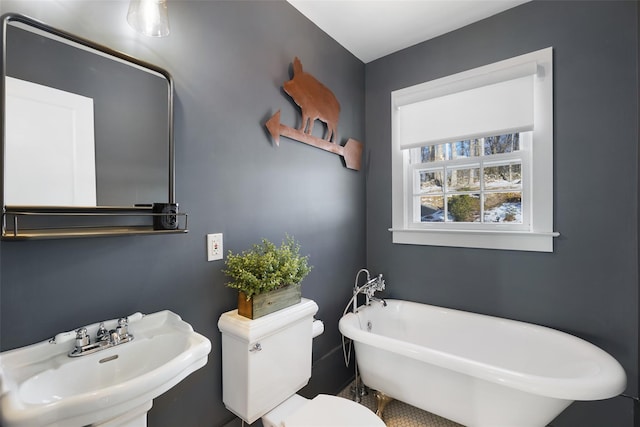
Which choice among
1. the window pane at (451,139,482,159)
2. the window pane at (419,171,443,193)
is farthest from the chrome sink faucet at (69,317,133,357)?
the window pane at (451,139,482,159)

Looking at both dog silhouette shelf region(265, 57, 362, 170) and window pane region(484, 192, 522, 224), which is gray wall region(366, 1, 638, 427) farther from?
dog silhouette shelf region(265, 57, 362, 170)

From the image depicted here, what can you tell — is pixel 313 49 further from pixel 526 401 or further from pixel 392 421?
pixel 392 421

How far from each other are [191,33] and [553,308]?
261 cm

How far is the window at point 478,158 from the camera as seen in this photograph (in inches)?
75.4

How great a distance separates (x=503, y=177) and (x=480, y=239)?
1.58 feet

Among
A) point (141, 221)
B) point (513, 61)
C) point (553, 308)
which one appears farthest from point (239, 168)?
point (553, 308)

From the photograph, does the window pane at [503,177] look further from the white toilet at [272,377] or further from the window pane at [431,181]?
the white toilet at [272,377]

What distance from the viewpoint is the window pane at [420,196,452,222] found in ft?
7.86

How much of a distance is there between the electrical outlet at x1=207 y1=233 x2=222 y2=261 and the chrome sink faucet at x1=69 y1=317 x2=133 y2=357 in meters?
0.43

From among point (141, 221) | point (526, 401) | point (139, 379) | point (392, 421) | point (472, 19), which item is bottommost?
point (392, 421)

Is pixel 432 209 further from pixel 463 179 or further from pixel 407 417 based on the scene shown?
pixel 407 417

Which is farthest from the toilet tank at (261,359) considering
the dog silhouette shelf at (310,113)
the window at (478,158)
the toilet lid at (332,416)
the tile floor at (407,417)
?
the window at (478,158)

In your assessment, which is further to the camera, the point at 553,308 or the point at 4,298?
the point at 553,308

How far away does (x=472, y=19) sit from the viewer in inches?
83.0
